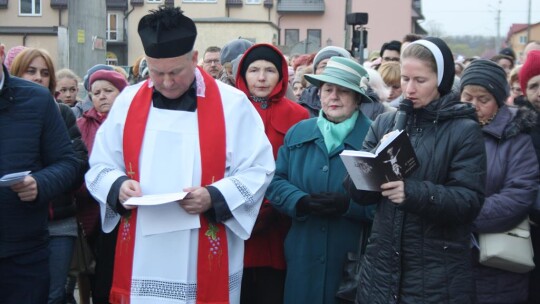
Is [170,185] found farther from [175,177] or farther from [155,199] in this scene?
[155,199]

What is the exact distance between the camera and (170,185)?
133 inches

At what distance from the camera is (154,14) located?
3406 mm

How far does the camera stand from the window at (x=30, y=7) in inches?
1870

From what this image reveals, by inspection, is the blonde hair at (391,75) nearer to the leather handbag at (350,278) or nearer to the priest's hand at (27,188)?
the leather handbag at (350,278)

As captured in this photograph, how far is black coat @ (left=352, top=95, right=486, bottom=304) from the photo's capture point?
3139 mm

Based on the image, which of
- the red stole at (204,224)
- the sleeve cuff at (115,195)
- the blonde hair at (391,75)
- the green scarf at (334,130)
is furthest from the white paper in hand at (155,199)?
the blonde hair at (391,75)

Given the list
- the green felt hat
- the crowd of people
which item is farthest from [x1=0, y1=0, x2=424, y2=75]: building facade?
the crowd of people

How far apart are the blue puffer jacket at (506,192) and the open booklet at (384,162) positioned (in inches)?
38.9

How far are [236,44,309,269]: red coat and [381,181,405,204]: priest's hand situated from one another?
4.48ft

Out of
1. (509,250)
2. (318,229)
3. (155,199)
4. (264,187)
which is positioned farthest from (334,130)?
(155,199)

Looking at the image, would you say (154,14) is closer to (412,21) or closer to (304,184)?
(304,184)

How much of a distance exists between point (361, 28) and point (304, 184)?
12939 mm

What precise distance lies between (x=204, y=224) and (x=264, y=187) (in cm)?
39

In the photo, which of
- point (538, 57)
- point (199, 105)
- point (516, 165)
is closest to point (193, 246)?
point (199, 105)
